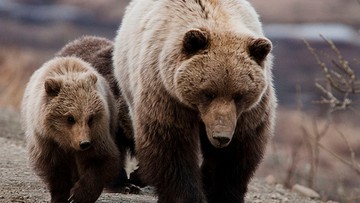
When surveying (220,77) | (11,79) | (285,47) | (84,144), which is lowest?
(285,47)

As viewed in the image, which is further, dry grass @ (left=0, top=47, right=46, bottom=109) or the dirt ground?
dry grass @ (left=0, top=47, right=46, bottom=109)

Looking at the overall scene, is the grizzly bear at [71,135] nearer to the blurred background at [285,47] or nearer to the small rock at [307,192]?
the small rock at [307,192]

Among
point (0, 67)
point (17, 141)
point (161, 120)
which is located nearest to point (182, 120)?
point (161, 120)

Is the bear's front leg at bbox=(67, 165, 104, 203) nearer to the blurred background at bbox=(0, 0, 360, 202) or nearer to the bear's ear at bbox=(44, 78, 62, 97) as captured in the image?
the bear's ear at bbox=(44, 78, 62, 97)

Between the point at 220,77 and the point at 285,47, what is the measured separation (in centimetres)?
1858

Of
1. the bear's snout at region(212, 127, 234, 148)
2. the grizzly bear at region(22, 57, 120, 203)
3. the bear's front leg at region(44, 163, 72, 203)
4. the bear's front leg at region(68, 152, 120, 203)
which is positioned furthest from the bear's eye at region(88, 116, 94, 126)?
the bear's snout at region(212, 127, 234, 148)

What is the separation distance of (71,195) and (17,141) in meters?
4.19

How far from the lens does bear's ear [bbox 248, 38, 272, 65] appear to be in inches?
250

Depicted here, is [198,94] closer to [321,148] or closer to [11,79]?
[11,79]

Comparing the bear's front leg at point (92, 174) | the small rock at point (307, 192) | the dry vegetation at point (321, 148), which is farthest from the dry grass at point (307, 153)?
the bear's front leg at point (92, 174)

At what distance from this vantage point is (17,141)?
36.3 feet

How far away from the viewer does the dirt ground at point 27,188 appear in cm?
771

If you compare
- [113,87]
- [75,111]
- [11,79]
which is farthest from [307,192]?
[11,79]

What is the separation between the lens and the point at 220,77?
621 centimetres
